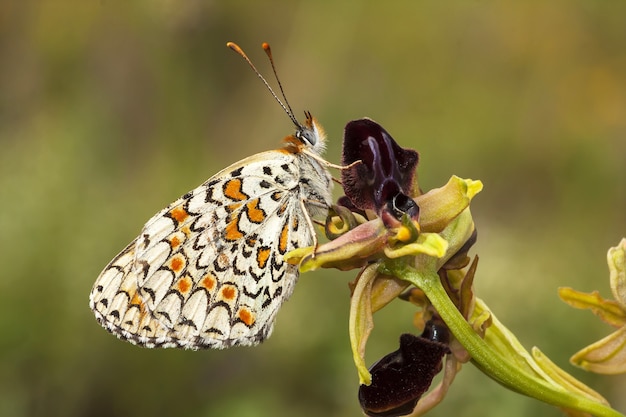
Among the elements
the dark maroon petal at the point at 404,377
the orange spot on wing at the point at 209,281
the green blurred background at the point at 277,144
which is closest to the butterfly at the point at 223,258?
the orange spot on wing at the point at 209,281

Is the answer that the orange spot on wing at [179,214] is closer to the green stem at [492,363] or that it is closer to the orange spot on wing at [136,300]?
the orange spot on wing at [136,300]

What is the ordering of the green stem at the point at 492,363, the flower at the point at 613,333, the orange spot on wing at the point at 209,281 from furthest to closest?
the orange spot on wing at the point at 209,281, the flower at the point at 613,333, the green stem at the point at 492,363

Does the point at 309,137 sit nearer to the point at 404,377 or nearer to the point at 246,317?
the point at 246,317

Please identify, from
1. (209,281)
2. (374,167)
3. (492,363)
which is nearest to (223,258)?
(209,281)

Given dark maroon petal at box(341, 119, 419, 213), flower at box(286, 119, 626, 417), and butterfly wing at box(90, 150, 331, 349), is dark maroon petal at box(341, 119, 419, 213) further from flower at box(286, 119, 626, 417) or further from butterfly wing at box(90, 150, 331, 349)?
butterfly wing at box(90, 150, 331, 349)

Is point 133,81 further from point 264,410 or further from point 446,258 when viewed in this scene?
point 446,258
